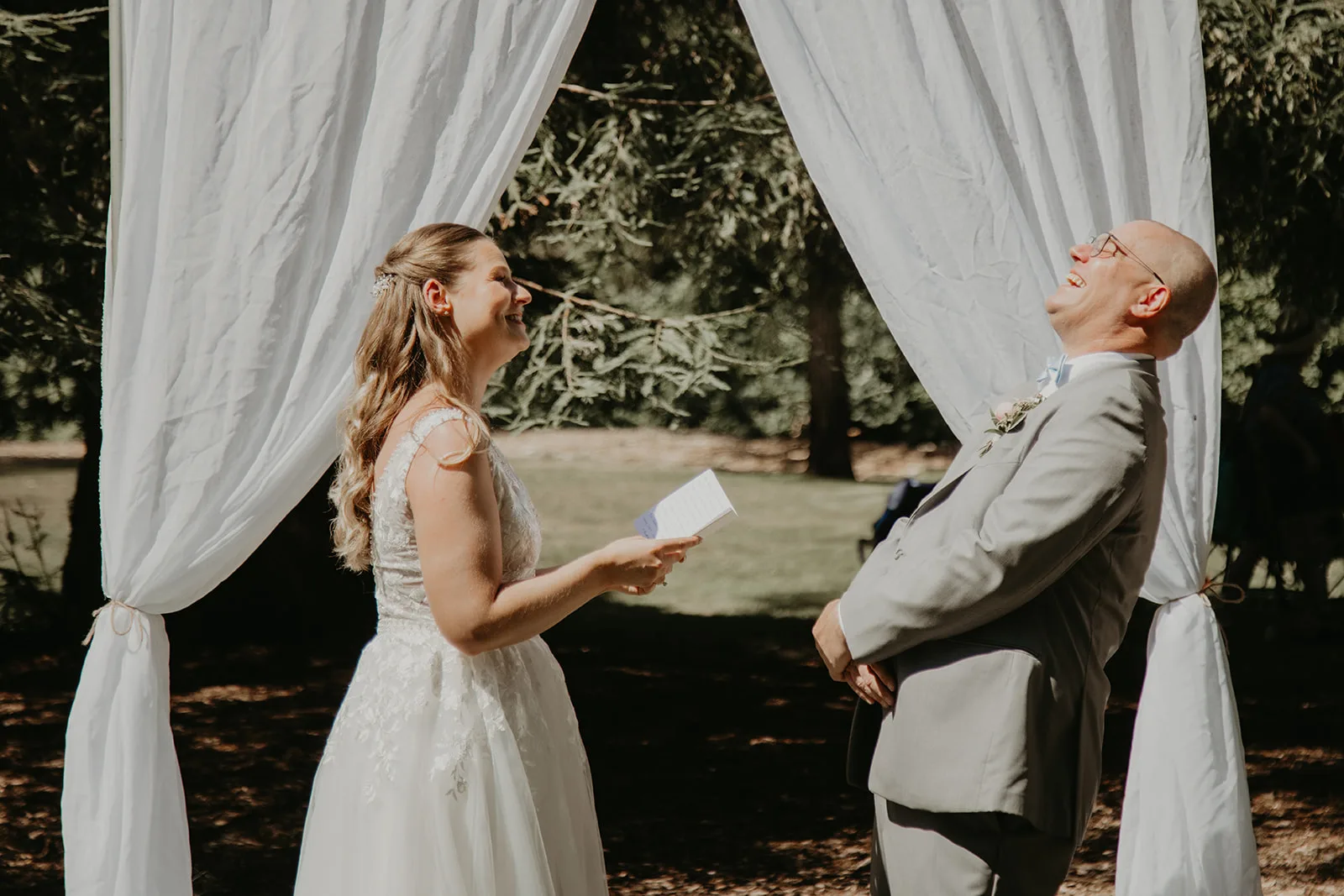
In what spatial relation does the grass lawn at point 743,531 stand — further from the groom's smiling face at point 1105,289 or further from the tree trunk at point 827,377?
the groom's smiling face at point 1105,289

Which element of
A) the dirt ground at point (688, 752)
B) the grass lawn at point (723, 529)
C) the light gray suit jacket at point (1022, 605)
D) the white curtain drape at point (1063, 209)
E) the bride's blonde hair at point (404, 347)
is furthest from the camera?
the grass lawn at point (723, 529)

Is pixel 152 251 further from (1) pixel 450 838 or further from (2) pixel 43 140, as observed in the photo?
(2) pixel 43 140

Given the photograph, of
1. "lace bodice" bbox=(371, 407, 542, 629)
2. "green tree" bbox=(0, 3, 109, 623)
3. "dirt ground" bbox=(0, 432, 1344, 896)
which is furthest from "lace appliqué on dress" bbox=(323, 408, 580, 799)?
"green tree" bbox=(0, 3, 109, 623)

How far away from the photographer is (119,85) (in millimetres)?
2619

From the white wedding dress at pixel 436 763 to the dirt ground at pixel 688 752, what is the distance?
2151 mm

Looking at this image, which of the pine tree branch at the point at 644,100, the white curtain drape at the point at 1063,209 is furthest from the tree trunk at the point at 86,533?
the white curtain drape at the point at 1063,209

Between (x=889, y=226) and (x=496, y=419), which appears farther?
(x=496, y=419)

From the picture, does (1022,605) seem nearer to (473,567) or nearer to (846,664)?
(846,664)

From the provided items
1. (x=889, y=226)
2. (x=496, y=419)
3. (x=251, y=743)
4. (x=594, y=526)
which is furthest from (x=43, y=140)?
(x=594, y=526)

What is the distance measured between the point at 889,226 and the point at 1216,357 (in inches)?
27.8

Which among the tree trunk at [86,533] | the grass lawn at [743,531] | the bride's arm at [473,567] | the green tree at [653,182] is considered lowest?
the grass lawn at [743,531]

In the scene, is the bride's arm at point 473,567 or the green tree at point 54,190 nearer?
the bride's arm at point 473,567

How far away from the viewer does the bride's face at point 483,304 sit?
6.89 ft

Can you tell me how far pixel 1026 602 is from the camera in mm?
1971
